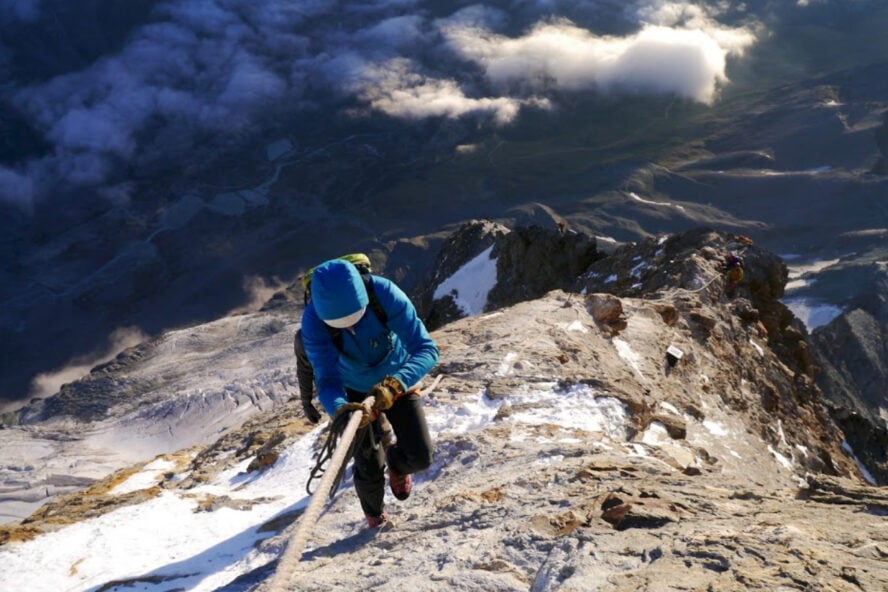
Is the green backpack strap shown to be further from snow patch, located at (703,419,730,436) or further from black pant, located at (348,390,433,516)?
snow patch, located at (703,419,730,436)

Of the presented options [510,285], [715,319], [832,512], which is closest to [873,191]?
[510,285]

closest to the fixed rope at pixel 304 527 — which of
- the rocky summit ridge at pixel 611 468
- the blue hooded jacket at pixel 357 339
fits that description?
the blue hooded jacket at pixel 357 339

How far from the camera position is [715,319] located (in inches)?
714

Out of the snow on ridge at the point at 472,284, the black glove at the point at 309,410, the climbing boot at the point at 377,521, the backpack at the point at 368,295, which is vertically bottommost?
the snow on ridge at the point at 472,284

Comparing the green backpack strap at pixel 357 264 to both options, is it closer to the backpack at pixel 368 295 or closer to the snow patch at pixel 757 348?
the backpack at pixel 368 295

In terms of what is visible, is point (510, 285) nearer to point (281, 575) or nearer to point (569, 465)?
point (569, 465)

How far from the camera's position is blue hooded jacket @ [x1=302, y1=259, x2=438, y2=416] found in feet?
19.9

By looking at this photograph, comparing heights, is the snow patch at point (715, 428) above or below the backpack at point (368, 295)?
below

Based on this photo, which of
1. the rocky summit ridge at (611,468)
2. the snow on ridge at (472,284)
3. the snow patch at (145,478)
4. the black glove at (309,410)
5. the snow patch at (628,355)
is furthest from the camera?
the snow on ridge at (472,284)

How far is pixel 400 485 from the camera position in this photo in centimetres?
768

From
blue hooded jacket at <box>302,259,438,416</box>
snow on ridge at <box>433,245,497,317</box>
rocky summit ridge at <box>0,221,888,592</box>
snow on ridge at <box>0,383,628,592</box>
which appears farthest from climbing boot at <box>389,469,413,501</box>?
snow on ridge at <box>433,245,497,317</box>

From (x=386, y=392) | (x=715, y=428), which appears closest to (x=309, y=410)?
(x=386, y=392)

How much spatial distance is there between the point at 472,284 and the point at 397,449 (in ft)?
119

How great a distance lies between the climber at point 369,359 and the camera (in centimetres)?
608
